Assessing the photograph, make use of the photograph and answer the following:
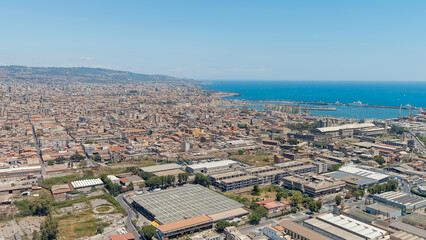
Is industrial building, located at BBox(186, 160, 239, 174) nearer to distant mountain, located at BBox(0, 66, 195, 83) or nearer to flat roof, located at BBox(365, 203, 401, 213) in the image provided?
flat roof, located at BBox(365, 203, 401, 213)

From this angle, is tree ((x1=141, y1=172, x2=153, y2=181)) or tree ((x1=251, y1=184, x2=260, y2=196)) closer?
tree ((x1=251, y1=184, x2=260, y2=196))

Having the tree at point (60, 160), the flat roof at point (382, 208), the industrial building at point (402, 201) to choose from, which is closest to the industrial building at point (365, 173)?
the industrial building at point (402, 201)

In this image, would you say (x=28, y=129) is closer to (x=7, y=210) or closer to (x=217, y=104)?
(x=7, y=210)

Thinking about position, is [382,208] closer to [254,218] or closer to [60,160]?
[254,218]

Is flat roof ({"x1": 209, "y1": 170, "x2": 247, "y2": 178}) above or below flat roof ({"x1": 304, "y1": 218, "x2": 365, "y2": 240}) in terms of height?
below

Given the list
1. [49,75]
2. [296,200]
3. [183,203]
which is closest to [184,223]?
[183,203]

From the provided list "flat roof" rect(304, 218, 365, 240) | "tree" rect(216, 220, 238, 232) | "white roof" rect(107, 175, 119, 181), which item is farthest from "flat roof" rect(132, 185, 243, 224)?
"white roof" rect(107, 175, 119, 181)

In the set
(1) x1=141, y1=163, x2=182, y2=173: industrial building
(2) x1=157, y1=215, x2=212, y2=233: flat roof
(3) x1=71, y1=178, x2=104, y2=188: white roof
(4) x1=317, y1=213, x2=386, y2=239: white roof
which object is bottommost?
(3) x1=71, y1=178, x2=104, y2=188: white roof
